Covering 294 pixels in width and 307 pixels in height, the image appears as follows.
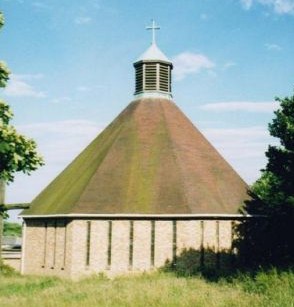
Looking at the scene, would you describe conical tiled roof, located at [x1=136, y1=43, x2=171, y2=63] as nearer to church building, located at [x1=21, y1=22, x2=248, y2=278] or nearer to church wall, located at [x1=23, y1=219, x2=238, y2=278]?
church building, located at [x1=21, y1=22, x2=248, y2=278]

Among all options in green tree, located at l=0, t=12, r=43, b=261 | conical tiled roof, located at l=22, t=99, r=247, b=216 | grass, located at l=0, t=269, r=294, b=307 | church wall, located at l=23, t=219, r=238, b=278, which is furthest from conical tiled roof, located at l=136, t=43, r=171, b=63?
green tree, located at l=0, t=12, r=43, b=261

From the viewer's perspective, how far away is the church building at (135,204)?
2473cm

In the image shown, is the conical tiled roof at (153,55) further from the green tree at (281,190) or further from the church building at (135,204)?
the green tree at (281,190)

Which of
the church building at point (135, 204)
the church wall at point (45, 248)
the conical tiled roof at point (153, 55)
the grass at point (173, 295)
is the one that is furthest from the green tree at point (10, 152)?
the conical tiled roof at point (153, 55)

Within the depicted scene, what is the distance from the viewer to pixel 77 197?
2614cm

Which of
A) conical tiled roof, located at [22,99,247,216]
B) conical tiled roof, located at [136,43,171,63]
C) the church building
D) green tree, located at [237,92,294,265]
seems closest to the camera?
green tree, located at [237,92,294,265]

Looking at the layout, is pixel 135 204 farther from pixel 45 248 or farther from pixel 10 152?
pixel 10 152

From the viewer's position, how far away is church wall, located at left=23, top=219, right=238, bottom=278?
24578 mm

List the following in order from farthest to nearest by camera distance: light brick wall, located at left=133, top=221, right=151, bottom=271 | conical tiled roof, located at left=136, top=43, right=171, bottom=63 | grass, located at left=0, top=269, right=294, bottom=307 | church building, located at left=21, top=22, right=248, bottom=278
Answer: conical tiled roof, located at left=136, top=43, right=171, bottom=63 < church building, located at left=21, top=22, right=248, bottom=278 < light brick wall, located at left=133, top=221, right=151, bottom=271 < grass, located at left=0, top=269, right=294, bottom=307

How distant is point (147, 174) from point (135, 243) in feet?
14.8

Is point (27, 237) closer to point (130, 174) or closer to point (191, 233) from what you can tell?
point (130, 174)

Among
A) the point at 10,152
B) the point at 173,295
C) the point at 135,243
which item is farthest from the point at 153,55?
the point at 10,152

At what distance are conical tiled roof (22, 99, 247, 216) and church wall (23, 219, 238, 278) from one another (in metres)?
0.74

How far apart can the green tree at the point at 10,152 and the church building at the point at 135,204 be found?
14739mm
